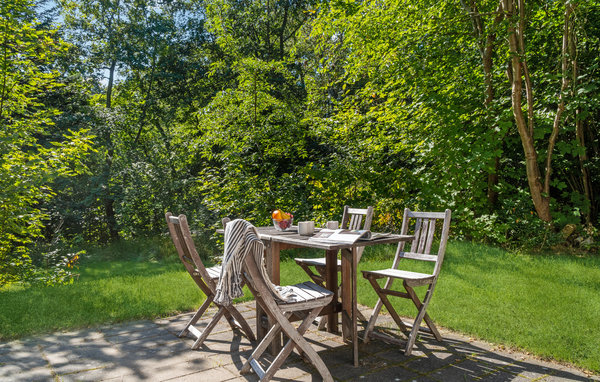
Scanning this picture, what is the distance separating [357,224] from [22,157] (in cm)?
454

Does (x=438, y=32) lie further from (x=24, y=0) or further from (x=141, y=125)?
(x=141, y=125)

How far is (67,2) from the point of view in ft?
45.1

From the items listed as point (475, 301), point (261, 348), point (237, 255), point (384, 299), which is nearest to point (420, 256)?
point (384, 299)

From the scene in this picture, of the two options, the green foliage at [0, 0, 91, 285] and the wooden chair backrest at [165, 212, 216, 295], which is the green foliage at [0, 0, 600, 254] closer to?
the green foliage at [0, 0, 91, 285]

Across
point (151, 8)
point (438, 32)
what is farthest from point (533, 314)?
point (151, 8)

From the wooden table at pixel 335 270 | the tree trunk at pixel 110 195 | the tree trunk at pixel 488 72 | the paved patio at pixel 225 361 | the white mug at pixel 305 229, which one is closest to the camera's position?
the paved patio at pixel 225 361

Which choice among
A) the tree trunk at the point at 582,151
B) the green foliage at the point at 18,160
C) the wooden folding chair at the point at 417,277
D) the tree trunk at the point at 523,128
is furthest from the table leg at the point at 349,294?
the tree trunk at the point at 582,151

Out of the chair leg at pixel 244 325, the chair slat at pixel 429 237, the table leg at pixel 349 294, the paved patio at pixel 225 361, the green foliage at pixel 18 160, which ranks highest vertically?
the green foliage at pixel 18 160

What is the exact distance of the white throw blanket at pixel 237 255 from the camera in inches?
103

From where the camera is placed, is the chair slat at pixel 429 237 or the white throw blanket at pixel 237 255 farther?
the chair slat at pixel 429 237

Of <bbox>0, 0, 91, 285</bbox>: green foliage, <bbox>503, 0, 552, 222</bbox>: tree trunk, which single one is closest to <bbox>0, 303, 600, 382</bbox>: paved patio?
<bbox>0, 0, 91, 285</bbox>: green foliage

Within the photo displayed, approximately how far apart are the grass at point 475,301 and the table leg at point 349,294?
108cm

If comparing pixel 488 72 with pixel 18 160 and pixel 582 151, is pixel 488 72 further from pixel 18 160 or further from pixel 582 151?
pixel 18 160

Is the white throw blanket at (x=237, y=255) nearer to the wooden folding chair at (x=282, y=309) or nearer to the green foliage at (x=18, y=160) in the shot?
the wooden folding chair at (x=282, y=309)
